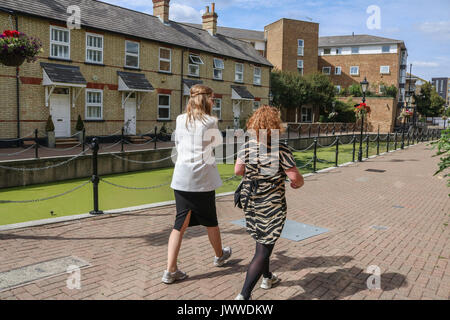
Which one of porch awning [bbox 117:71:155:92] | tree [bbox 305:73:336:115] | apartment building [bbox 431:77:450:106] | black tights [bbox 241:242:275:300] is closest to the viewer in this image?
black tights [bbox 241:242:275:300]

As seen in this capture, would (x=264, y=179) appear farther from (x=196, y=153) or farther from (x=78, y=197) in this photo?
(x=78, y=197)

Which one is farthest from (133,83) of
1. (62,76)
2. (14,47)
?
(14,47)

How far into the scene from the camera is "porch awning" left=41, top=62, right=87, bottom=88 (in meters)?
16.9

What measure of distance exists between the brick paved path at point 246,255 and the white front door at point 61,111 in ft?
41.5

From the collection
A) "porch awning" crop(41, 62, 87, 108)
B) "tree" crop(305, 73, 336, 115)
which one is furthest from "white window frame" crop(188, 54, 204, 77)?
"tree" crop(305, 73, 336, 115)

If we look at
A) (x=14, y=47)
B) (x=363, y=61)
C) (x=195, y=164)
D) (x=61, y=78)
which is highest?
(x=363, y=61)

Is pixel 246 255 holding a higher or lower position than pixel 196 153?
lower

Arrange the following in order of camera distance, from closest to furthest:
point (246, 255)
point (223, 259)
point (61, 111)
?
point (223, 259), point (246, 255), point (61, 111)

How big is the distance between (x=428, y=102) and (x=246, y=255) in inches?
2913

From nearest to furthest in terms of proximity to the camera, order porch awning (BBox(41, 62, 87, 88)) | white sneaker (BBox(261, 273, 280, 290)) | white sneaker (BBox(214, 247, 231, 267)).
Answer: white sneaker (BBox(261, 273, 280, 290)), white sneaker (BBox(214, 247, 231, 267)), porch awning (BBox(41, 62, 87, 88))

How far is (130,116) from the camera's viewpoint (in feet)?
69.8

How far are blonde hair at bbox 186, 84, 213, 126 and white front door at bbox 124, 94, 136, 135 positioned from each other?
17.6m

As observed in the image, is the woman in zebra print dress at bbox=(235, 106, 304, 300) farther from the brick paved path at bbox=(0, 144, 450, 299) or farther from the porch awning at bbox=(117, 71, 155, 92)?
the porch awning at bbox=(117, 71, 155, 92)

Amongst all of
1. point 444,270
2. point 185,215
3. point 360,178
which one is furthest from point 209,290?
point 360,178
